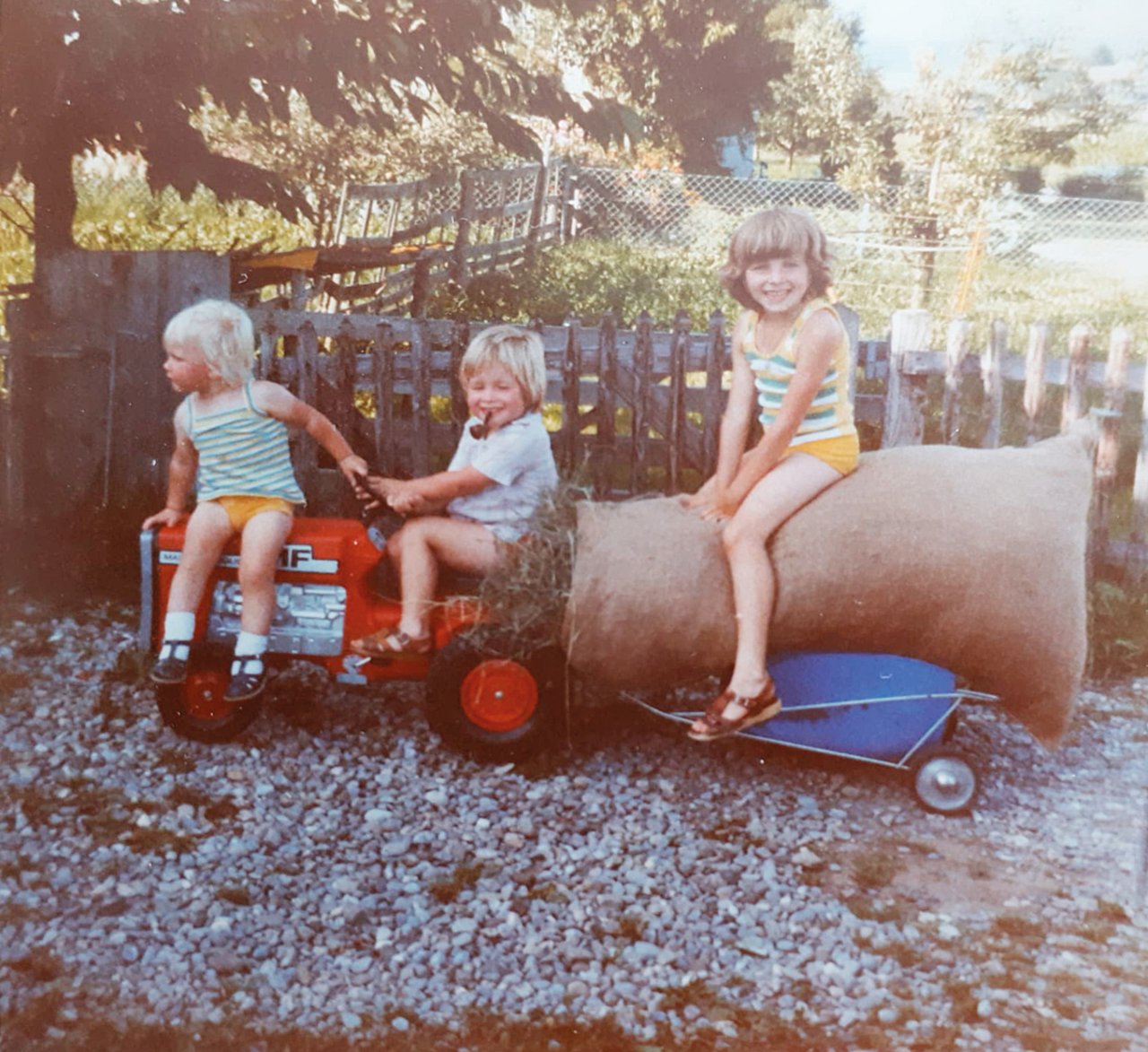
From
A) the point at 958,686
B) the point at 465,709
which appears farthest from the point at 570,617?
the point at 958,686

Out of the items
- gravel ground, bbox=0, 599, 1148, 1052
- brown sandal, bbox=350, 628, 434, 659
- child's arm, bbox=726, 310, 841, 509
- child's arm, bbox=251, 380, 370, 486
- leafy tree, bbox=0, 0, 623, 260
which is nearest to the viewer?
gravel ground, bbox=0, 599, 1148, 1052

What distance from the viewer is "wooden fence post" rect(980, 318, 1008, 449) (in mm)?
2350

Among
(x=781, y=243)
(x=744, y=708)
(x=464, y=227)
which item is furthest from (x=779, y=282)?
(x=744, y=708)

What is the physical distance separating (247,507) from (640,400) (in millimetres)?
848

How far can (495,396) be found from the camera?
2.46m

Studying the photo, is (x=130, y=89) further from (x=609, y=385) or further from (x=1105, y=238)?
(x=1105, y=238)

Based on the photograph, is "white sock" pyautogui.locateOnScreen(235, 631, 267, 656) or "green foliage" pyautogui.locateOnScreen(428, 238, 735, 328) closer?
"green foliage" pyautogui.locateOnScreen(428, 238, 735, 328)

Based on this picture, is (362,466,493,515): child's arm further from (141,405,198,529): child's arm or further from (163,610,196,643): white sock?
(163,610,196,643): white sock

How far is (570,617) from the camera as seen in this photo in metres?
2.43

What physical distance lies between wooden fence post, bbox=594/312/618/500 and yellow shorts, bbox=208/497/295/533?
639 mm

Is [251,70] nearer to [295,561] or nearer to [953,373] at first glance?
[295,561]

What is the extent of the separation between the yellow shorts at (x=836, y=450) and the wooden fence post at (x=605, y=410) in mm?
401

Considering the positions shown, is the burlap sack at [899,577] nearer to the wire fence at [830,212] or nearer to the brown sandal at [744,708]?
the brown sandal at [744,708]

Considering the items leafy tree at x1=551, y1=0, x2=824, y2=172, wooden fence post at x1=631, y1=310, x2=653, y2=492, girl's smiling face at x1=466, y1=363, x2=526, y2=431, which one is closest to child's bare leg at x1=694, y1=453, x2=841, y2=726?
wooden fence post at x1=631, y1=310, x2=653, y2=492
